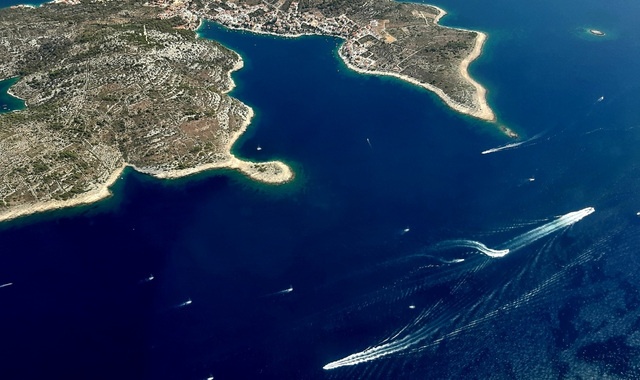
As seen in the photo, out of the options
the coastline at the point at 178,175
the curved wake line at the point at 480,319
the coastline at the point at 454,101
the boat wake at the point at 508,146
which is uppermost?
the coastline at the point at 454,101

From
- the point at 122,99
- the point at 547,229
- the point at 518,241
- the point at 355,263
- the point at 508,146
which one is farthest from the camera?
the point at 122,99

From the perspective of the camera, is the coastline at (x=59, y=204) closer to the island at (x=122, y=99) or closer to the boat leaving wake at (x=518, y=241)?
the island at (x=122, y=99)

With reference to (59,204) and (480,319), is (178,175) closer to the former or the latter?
(59,204)

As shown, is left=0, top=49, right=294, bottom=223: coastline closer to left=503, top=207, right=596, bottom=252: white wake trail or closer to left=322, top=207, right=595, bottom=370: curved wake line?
left=322, top=207, right=595, bottom=370: curved wake line

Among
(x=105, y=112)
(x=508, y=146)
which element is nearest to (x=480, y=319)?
(x=508, y=146)

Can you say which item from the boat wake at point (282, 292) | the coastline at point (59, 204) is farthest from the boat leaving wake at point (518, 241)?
the coastline at point (59, 204)

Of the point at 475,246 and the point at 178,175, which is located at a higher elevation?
the point at 178,175

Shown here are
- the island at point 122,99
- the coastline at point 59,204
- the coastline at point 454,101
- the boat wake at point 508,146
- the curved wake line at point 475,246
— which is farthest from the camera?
the coastline at point 454,101
